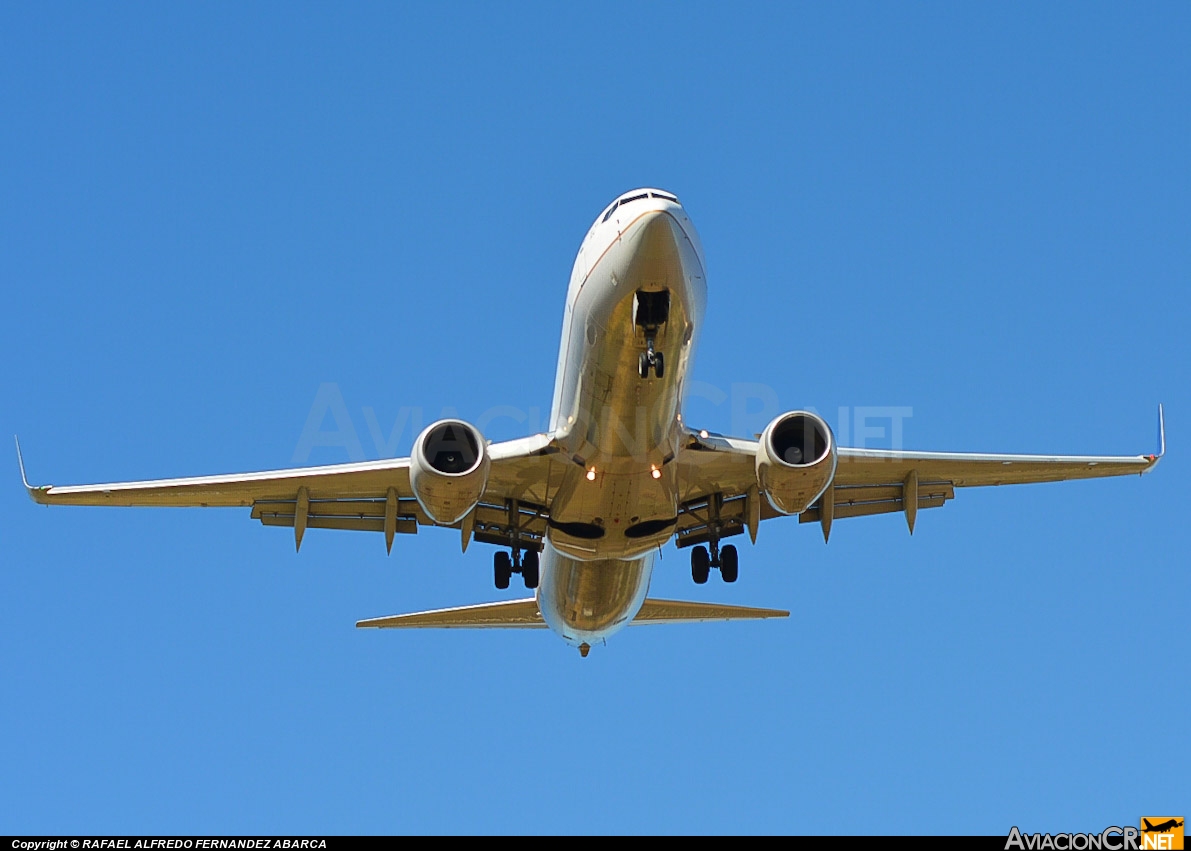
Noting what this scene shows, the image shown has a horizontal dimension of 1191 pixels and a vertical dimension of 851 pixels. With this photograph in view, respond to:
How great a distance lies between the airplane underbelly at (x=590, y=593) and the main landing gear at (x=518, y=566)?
0.41 meters

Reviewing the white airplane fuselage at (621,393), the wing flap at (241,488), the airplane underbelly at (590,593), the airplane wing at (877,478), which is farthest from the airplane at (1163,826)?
the wing flap at (241,488)

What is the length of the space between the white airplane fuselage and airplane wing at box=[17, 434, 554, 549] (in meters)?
0.61

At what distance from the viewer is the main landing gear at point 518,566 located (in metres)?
27.8

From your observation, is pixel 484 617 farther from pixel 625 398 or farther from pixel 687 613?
pixel 625 398

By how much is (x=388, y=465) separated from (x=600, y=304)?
567 centimetres

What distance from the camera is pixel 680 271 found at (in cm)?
2208
